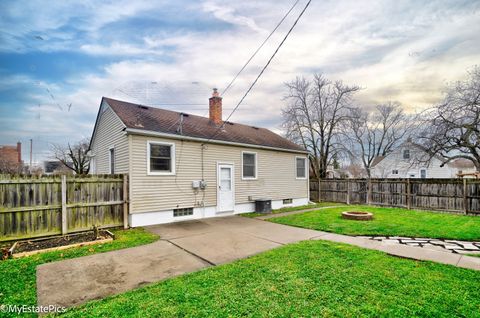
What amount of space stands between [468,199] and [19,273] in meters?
15.1

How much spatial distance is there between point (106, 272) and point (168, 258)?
1108mm

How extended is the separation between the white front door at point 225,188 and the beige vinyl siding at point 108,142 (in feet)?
12.6

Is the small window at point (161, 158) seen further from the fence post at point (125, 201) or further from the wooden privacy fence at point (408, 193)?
the wooden privacy fence at point (408, 193)

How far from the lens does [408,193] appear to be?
39.1ft

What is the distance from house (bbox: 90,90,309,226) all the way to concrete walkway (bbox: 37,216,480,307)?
1.55m

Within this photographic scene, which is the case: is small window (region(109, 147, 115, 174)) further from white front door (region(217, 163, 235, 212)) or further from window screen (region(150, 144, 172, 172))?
white front door (region(217, 163, 235, 212))

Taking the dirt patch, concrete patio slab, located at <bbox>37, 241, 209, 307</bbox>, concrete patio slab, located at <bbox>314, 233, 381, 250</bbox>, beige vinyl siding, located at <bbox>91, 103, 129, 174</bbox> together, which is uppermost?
beige vinyl siding, located at <bbox>91, 103, 129, 174</bbox>

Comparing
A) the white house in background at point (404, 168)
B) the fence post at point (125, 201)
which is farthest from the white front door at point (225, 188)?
the white house in background at point (404, 168)

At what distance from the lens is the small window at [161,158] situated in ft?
27.5

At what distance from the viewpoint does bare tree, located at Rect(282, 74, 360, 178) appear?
62.5 ft

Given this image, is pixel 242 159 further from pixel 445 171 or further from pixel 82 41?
pixel 445 171

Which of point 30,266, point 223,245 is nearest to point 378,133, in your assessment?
point 223,245

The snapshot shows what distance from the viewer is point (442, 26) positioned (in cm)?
791

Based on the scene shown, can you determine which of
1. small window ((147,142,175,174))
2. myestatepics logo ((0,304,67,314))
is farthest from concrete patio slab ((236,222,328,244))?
myestatepics logo ((0,304,67,314))
